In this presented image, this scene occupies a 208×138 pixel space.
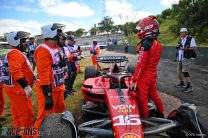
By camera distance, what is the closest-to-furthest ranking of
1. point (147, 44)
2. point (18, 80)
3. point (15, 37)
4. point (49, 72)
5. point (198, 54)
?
point (49, 72)
point (18, 80)
point (147, 44)
point (15, 37)
point (198, 54)

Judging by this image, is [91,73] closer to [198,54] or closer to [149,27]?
[149,27]

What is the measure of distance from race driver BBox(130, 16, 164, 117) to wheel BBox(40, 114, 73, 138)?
4.92 ft

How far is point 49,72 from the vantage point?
4.64 metres

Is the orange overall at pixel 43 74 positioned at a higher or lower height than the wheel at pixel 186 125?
higher

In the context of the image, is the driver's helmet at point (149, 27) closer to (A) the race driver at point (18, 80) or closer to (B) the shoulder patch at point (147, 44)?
(B) the shoulder patch at point (147, 44)

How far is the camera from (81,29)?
124562 mm

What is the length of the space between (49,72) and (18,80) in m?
0.66

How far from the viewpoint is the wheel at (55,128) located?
386cm

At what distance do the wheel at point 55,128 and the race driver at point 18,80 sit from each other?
3.87 ft

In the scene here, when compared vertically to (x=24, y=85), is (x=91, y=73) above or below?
below

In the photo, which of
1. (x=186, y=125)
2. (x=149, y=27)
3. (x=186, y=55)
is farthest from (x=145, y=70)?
(x=186, y=55)

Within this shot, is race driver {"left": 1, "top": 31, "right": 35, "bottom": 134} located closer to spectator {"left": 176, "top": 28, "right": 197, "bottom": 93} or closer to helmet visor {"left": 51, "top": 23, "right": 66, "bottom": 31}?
helmet visor {"left": 51, "top": 23, "right": 66, "bottom": 31}

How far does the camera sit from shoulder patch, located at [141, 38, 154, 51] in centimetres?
505

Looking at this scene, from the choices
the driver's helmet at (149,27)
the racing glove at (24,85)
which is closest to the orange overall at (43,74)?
the racing glove at (24,85)
